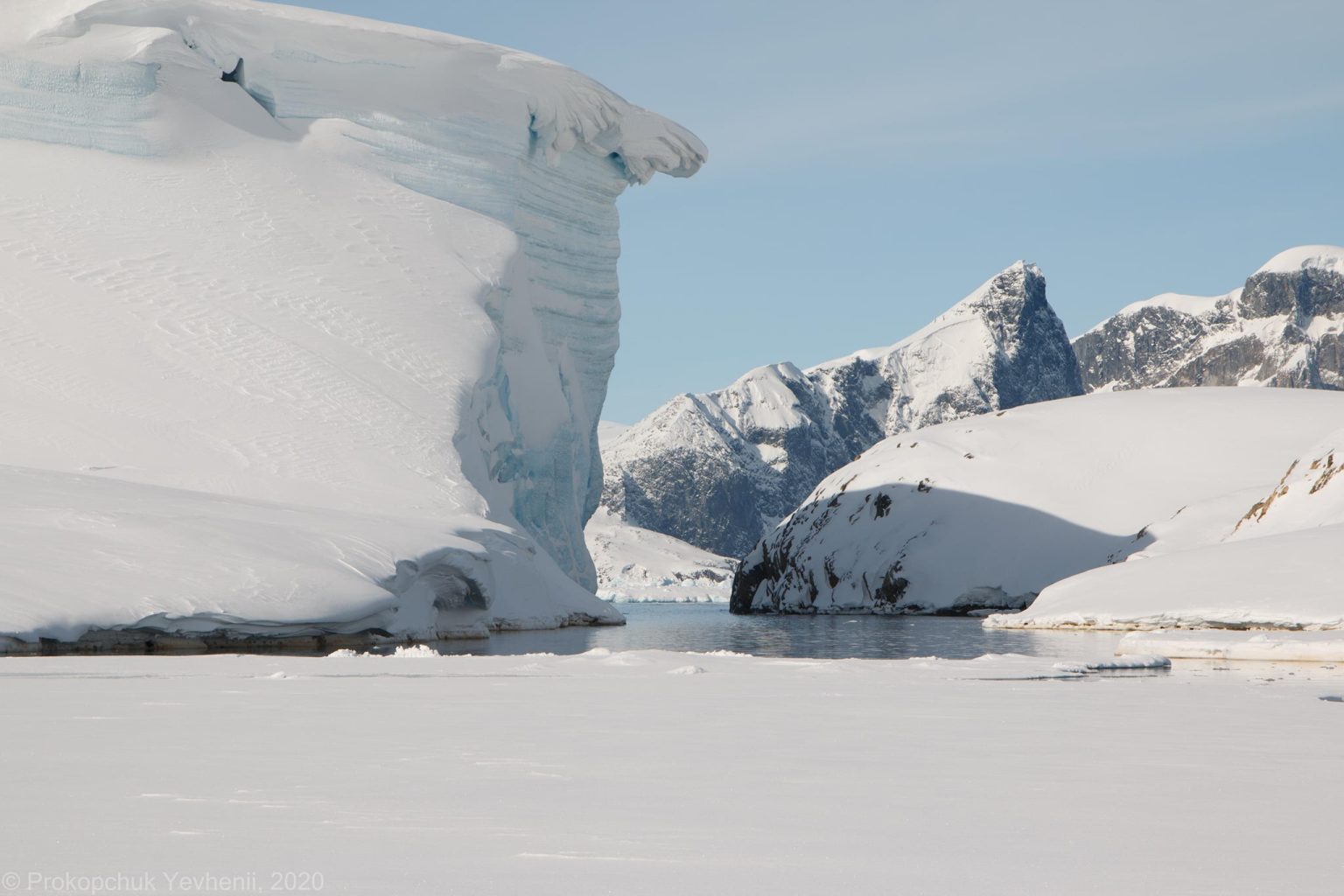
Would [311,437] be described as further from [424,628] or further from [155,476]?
[424,628]

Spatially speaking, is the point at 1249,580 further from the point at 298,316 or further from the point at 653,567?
the point at 653,567

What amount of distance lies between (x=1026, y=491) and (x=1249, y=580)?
81.6ft

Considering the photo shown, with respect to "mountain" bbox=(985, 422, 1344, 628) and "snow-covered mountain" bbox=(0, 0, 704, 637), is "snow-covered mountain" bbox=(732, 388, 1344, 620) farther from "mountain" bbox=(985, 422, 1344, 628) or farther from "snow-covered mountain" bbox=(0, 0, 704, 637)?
"snow-covered mountain" bbox=(0, 0, 704, 637)

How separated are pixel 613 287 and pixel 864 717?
31.2 metres

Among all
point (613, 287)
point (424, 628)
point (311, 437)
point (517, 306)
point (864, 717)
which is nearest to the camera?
point (864, 717)

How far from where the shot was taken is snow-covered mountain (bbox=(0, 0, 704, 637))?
1694 centimetres

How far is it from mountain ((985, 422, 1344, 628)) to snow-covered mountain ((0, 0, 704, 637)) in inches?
369

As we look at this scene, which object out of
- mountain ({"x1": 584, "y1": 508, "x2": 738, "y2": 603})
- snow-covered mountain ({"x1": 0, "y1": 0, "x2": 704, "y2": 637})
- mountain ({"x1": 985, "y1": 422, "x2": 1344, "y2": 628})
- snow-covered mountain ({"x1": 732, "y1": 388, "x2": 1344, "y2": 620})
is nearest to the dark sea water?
mountain ({"x1": 985, "y1": 422, "x2": 1344, "y2": 628})

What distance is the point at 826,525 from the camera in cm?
5184

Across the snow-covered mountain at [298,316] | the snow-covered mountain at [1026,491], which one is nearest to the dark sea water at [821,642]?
the snow-covered mountain at [298,316]

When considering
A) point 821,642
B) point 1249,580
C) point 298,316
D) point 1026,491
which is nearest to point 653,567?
point 1026,491

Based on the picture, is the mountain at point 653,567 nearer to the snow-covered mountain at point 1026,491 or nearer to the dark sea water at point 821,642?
the snow-covered mountain at point 1026,491

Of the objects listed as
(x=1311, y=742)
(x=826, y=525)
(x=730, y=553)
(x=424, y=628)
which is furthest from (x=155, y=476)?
(x=730, y=553)

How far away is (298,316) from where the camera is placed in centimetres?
2630
